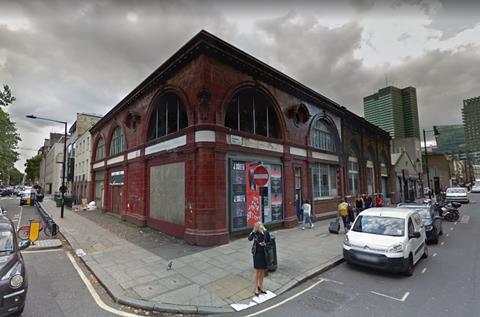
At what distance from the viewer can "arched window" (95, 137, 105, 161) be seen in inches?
887

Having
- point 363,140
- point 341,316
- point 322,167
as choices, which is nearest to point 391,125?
point 363,140

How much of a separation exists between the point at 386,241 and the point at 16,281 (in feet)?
27.1

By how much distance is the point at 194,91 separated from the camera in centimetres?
1052

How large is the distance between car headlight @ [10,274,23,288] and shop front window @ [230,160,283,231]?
729 cm

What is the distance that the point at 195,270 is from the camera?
23.0ft

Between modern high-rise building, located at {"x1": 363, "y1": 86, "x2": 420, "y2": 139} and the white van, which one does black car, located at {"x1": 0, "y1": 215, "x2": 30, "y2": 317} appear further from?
modern high-rise building, located at {"x1": 363, "y1": 86, "x2": 420, "y2": 139}

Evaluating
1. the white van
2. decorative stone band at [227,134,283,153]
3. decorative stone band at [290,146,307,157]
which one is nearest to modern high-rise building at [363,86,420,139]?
decorative stone band at [290,146,307,157]

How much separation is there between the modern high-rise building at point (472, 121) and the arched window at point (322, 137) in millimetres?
73104

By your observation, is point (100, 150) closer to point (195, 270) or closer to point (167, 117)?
point (167, 117)

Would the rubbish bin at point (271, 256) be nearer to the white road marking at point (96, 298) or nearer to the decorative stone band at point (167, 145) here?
the white road marking at point (96, 298)

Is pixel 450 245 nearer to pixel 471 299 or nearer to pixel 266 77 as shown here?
pixel 471 299

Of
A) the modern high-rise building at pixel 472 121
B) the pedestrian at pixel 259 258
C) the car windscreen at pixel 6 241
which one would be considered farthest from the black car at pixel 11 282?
the modern high-rise building at pixel 472 121

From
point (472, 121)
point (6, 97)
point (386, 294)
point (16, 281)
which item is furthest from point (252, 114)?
point (472, 121)

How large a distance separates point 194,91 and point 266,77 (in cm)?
438
